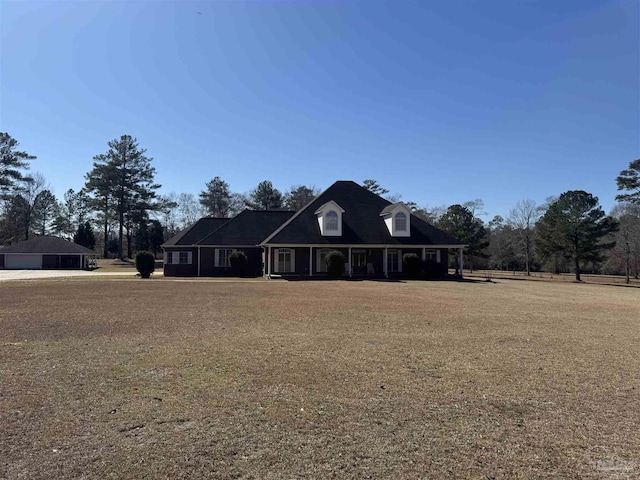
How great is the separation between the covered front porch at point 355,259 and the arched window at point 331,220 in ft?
4.94

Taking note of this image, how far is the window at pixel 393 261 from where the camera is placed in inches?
1310

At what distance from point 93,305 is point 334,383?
11235mm

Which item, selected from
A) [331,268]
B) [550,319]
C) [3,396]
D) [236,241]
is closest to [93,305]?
[3,396]

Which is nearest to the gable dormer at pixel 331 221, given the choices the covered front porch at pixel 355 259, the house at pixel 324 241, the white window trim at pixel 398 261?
the house at pixel 324 241

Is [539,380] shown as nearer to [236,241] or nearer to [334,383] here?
[334,383]

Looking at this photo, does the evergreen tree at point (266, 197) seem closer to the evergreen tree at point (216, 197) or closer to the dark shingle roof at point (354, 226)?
the evergreen tree at point (216, 197)

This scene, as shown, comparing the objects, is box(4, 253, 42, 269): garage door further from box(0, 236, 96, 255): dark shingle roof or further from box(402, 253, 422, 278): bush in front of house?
box(402, 253, 422, 278): bush in front of house

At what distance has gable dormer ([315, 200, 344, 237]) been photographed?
31656mm

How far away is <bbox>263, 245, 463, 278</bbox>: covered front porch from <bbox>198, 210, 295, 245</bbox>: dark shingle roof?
11.3 ft

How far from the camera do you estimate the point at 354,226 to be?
33.0m

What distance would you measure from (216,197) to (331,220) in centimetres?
4404

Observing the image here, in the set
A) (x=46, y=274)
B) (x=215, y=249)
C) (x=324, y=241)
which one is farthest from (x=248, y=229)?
(x=46, y=274)

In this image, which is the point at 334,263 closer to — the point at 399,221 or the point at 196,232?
the point at 399,221

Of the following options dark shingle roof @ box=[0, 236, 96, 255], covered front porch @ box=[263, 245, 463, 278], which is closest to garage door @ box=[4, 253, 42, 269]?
dark shingle roof @ box=[0, 236, 96, 255]
